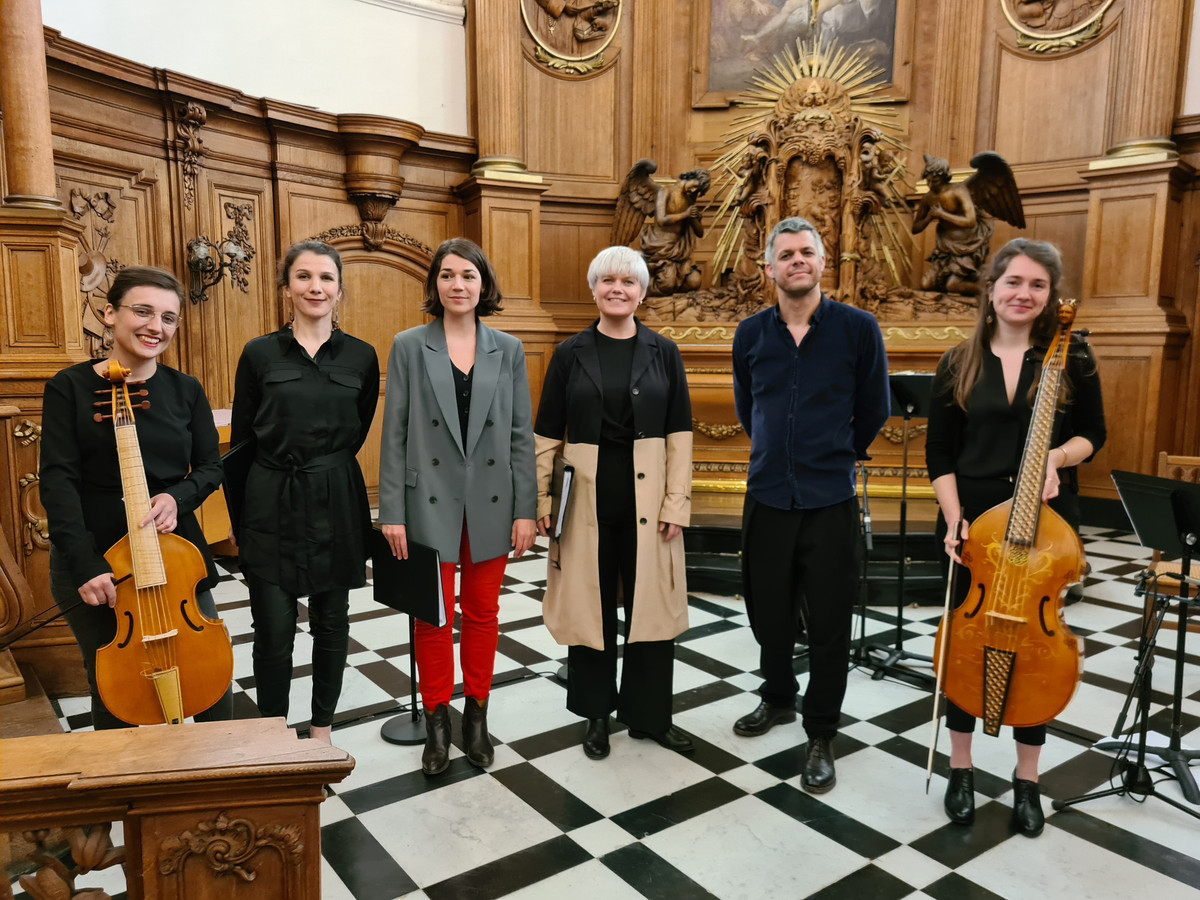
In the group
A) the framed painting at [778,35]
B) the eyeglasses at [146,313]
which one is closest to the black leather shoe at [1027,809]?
the eyeglasses at [146,313]

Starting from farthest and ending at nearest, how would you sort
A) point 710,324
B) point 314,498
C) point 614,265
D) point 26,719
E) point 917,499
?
point 710,324 < point 917,499 < point 26,719 < point 614,265 < point 314,498

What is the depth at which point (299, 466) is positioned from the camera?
250 cm

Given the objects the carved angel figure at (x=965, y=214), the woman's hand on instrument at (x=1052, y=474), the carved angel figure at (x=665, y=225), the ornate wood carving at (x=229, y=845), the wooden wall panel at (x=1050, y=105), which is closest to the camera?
the ornate wood carving at (x=229, y=845)

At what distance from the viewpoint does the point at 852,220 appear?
252 inches

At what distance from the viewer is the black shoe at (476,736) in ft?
9.18

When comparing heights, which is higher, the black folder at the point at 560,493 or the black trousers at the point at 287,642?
the black folder at the point at 560,493

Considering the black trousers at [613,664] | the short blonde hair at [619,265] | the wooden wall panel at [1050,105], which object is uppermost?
the wooden wall panel at [1050,105]

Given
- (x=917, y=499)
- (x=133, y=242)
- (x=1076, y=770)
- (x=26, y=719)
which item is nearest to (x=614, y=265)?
(x=1076, y=770)

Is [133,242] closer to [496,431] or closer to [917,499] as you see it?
[496,431]

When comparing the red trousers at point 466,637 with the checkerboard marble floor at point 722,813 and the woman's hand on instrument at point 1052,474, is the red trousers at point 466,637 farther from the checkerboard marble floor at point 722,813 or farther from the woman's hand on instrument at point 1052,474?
the woman's hand on instrument at point 1052,474

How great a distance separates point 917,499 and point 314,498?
13.6 feet

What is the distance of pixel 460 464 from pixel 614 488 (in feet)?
1.70

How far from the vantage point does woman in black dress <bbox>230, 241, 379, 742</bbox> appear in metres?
2.48

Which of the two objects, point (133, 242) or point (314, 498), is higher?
point (133, 242)
